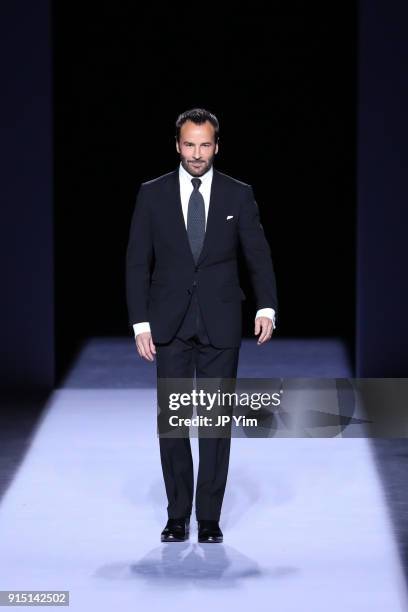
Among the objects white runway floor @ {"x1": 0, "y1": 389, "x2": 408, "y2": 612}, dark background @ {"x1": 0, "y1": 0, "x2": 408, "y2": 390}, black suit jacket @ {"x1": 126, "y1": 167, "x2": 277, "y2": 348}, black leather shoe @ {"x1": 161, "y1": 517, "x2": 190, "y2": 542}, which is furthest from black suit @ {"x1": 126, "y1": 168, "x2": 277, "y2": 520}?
dark background @ {"x1": 0, "y1": 0, "x2": 408, "y2": 390}

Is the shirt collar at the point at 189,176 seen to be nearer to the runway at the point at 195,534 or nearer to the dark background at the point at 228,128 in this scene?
the runway at the point at 195,534

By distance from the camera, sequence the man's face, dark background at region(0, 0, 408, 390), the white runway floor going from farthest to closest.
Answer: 1. dark background at region(0, 0, 408, 390)
2. the man's face
3. the white runway floor

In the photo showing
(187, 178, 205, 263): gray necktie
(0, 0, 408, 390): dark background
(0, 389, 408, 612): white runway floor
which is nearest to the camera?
(0, 389, 408, 612): white runway floor

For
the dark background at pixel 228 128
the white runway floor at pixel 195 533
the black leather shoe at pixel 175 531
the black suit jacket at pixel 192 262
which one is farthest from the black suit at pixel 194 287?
the dark background at pixel 228 128

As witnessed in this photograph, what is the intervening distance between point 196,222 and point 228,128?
7358 mm

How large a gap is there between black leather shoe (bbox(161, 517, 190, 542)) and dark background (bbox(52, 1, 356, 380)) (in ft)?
19.7

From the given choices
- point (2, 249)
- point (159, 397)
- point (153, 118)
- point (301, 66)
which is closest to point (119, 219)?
point (153, 118)

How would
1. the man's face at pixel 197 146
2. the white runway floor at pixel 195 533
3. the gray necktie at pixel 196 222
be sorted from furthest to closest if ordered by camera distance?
the gray necktie at pixel 196 222 < the man's face at pixel 197 146 < the white runway floor at pixel 195 533

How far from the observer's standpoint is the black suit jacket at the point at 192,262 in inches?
180

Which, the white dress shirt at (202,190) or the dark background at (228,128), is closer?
the white dress shirt at (202,190)

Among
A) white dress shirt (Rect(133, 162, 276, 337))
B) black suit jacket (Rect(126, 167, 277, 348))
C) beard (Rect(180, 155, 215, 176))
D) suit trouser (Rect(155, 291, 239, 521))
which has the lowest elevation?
suit trouser (Rect(155, 291, 239, 521))

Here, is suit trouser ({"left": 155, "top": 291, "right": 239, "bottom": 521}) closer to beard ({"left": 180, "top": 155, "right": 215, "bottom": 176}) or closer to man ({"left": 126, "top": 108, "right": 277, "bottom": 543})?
man ({"left": 126, "top": 108, "right": 277, "bottom": 543})

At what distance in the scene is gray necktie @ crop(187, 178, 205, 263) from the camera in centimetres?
461

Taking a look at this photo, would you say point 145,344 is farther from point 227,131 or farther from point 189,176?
point 227,131
